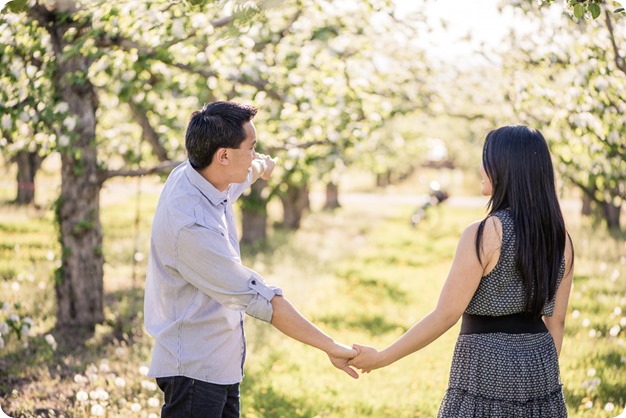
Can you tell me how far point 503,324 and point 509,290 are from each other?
18 centimetres

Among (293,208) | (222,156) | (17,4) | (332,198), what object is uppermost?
(17,4)

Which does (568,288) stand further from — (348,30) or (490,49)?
(490,49)

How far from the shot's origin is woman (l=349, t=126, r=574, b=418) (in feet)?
10.8

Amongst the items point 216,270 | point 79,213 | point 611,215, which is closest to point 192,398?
point 216,270

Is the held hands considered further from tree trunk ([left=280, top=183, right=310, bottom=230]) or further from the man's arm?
tree trunk ([left=280, top=183, right=310, bottom=230])

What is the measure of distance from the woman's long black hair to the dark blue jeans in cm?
136

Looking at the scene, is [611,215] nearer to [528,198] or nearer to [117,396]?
[117,396]

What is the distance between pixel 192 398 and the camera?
3.45 metres

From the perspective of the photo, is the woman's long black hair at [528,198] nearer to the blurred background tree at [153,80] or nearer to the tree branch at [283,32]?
the blurred background tree at [153,80]

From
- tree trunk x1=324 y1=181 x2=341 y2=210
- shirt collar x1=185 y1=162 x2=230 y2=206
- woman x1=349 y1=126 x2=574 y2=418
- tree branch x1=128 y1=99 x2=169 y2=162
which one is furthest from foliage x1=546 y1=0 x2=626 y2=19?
tree trunk x1=324 y1=181 x2=341 y2=210

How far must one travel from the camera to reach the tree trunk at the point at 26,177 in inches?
909

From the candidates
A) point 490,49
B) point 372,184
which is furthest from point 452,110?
point 372,184

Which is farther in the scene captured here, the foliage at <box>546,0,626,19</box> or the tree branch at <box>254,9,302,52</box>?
the tree branch at <box>254,9,302,52</box>

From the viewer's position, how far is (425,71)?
13234 millimetres
